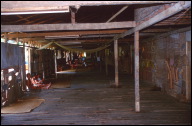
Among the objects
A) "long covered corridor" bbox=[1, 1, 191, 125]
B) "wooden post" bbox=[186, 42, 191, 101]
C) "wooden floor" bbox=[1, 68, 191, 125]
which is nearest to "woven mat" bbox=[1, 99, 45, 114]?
"long covered corridor" bbox=[1, 1, 191, 125]

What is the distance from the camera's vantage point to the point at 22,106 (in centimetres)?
855

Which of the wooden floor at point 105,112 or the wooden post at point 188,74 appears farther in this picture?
the wooden post at point 188,74

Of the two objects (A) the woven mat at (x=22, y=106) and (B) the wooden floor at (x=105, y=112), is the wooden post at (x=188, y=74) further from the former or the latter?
(A) the woven mat at (x=22, y=106)

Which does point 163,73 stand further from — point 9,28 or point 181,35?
point 9,28

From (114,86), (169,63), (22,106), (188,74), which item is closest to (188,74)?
(188,74)

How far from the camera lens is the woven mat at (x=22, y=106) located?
784cm

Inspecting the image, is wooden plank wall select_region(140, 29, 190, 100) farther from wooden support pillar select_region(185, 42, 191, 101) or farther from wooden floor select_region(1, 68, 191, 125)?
wooden floor select_region(1, 68, 191, 125)

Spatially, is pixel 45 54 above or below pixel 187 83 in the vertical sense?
above

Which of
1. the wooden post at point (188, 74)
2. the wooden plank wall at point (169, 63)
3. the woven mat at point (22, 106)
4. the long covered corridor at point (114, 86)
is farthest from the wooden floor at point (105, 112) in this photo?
the wooden plank wall at point (169, 63)

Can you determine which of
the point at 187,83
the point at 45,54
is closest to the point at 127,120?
the point at 187,83

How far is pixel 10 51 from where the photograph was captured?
30.6 feet

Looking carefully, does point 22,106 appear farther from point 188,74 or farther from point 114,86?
point 188,74

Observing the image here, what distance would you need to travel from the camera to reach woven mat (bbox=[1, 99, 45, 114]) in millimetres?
7844

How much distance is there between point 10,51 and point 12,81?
140cm
